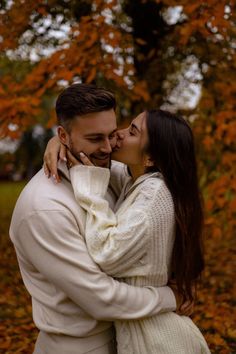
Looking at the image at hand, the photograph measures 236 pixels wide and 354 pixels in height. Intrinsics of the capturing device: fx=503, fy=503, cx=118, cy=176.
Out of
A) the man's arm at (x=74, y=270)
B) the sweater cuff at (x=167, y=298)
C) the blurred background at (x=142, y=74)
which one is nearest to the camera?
the man's arm at (x=74, y=270)

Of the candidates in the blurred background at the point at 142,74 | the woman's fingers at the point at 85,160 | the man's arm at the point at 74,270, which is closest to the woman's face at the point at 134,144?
the woman's fingers at the point at 85,160

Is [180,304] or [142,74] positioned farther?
[142,74]

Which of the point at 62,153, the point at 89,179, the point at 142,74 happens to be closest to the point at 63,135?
the point at 62,153

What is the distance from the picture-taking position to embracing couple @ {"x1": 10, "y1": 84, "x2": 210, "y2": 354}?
2047 mm

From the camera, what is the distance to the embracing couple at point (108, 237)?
2.05 m

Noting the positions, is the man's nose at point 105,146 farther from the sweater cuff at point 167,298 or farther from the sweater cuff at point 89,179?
the sweater cuff at point 167,298

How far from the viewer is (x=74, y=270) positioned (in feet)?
6.64

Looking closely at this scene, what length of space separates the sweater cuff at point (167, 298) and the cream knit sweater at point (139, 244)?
1.1 inches

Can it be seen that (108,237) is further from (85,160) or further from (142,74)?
(142,74)

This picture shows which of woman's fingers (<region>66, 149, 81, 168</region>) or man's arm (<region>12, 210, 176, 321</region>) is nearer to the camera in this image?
man's arm (<region>12, 210, 176, 321</region>)

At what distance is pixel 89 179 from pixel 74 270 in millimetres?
421

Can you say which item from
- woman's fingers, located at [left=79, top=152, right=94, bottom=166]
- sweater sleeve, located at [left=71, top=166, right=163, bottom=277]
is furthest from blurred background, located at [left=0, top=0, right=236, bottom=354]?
sweater sleeve, located at [left=71, top=166, right=163, bottom=277]

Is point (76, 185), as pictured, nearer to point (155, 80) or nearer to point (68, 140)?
point (68, 140)

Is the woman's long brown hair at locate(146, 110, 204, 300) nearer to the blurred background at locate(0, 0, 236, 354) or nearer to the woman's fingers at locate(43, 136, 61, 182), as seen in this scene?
the woman's fingers at locate(43, 136, 61, 182)
